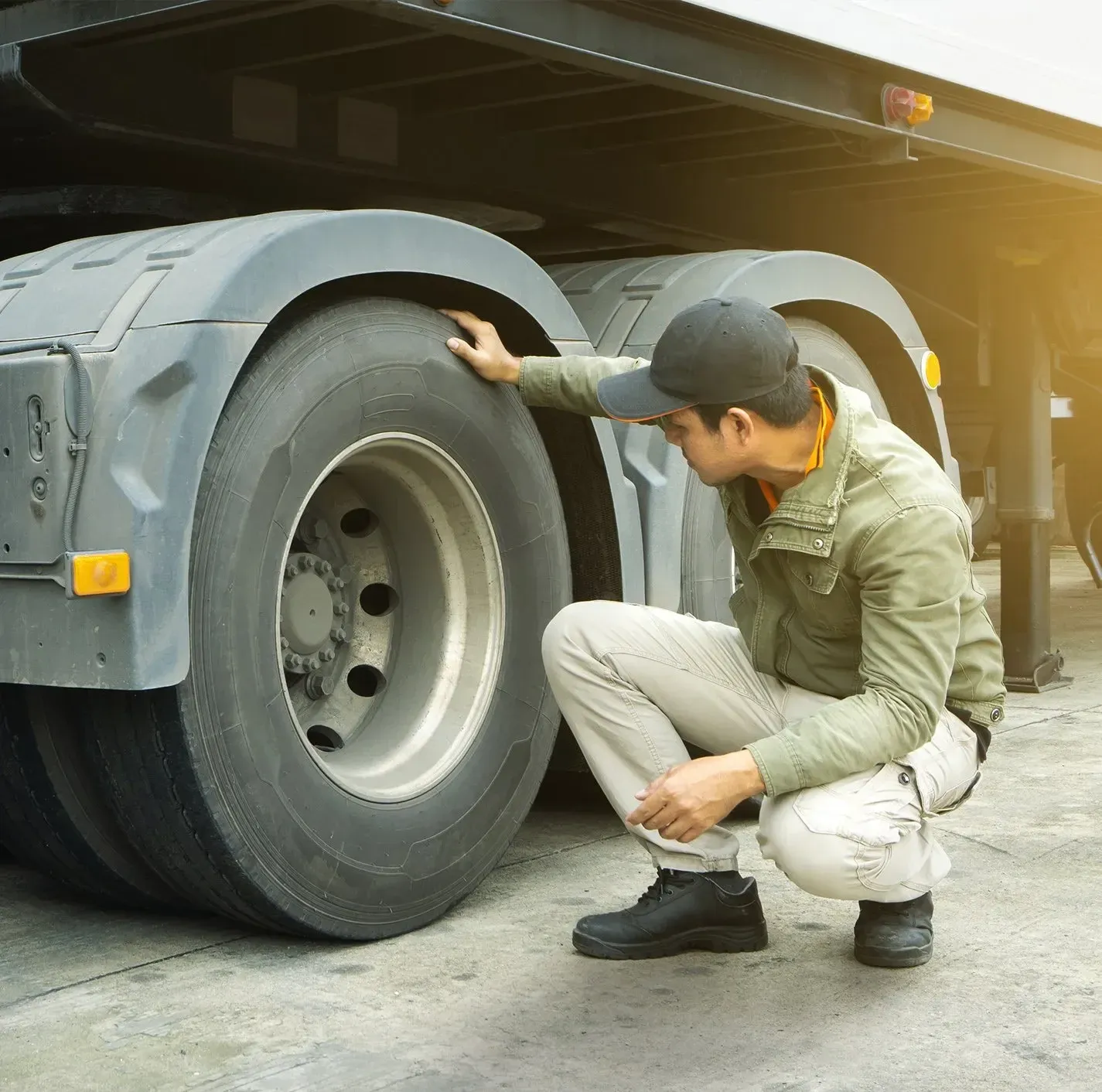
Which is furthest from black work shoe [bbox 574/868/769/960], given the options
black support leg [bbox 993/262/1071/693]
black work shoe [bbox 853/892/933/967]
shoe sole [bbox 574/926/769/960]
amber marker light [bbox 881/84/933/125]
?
black support leg [bbox 993/262/1071/693]

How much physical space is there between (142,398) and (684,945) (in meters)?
1.30

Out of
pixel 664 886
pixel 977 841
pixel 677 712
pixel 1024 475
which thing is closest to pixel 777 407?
pixel 677 712

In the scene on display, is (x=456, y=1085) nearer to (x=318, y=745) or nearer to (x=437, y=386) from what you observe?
(x=318, y=745)

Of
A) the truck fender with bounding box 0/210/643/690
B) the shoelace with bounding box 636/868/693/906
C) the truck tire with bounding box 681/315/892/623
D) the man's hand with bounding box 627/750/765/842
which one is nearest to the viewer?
the truck fender with bounding box 0/210/643/690

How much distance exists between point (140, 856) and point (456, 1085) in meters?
0.77

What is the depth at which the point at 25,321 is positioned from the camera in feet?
8.57

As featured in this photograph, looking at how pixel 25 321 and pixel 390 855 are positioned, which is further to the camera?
pixel 390 855

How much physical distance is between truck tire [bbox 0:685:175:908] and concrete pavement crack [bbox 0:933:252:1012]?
0.33ft

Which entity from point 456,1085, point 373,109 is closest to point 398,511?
point 373,109

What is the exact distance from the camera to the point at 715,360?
2.63 metres

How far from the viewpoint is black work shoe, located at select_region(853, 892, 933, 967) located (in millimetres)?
2711

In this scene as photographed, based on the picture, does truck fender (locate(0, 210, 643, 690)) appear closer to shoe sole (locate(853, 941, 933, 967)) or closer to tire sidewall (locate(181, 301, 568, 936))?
tire sidewall (locate(181, 301, 568, 936))

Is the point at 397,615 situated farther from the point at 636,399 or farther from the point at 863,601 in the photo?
the point at 863,601

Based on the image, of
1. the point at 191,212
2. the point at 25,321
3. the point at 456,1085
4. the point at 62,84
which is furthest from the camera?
the point at 191,212
